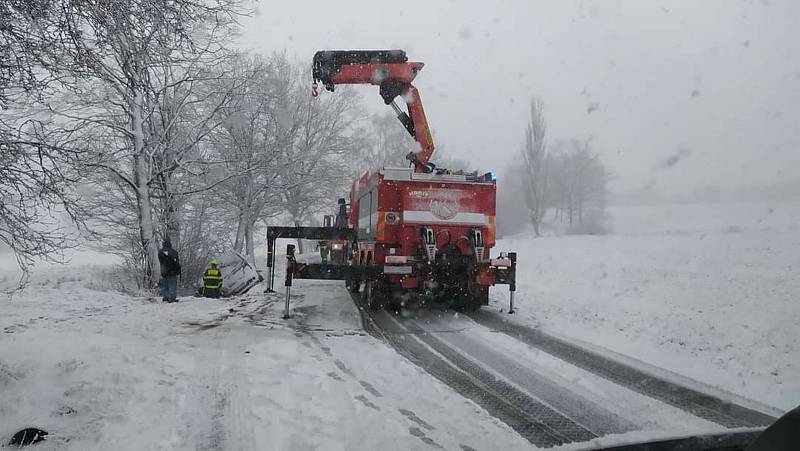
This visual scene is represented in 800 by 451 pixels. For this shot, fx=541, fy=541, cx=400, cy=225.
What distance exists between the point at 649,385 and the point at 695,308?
5052 mm

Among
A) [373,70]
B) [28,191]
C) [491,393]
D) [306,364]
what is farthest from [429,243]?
[28,191]

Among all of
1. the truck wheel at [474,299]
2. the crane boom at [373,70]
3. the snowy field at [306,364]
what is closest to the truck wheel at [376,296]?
the snowy field at [306,364]

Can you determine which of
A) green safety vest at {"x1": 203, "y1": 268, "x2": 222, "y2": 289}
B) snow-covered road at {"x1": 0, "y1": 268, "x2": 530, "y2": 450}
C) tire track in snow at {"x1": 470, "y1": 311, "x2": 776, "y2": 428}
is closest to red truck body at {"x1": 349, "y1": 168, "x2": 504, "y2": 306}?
tire track in snow at {"x1": 470, "y1": 311, "x2": 776, "y2": 428}

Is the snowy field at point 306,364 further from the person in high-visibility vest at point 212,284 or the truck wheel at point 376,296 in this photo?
the person in high-visibility vest at point 212,284

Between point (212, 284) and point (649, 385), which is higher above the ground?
point (212, 284)

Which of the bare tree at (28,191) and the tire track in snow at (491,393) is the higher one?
the bare tree at (28,191)

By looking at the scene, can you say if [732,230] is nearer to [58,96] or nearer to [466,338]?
[466,338]

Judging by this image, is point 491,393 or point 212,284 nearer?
point 491,393

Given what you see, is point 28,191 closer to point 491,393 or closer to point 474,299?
point 491,393

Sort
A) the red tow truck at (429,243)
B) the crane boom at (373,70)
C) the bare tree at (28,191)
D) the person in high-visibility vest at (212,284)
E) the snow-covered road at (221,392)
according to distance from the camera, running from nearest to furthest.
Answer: the snow-covered road at (221,392) < the bare tree at (28,191) < the red tow truck at (429,243) < the crane boom at (373,70) < the person in high-visibility vest at (212,284)

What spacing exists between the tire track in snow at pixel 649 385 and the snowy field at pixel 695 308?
0.44 m

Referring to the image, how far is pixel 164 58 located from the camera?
7297 mm

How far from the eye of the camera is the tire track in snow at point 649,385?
15.0 feet

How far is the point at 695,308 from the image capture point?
9797mm
